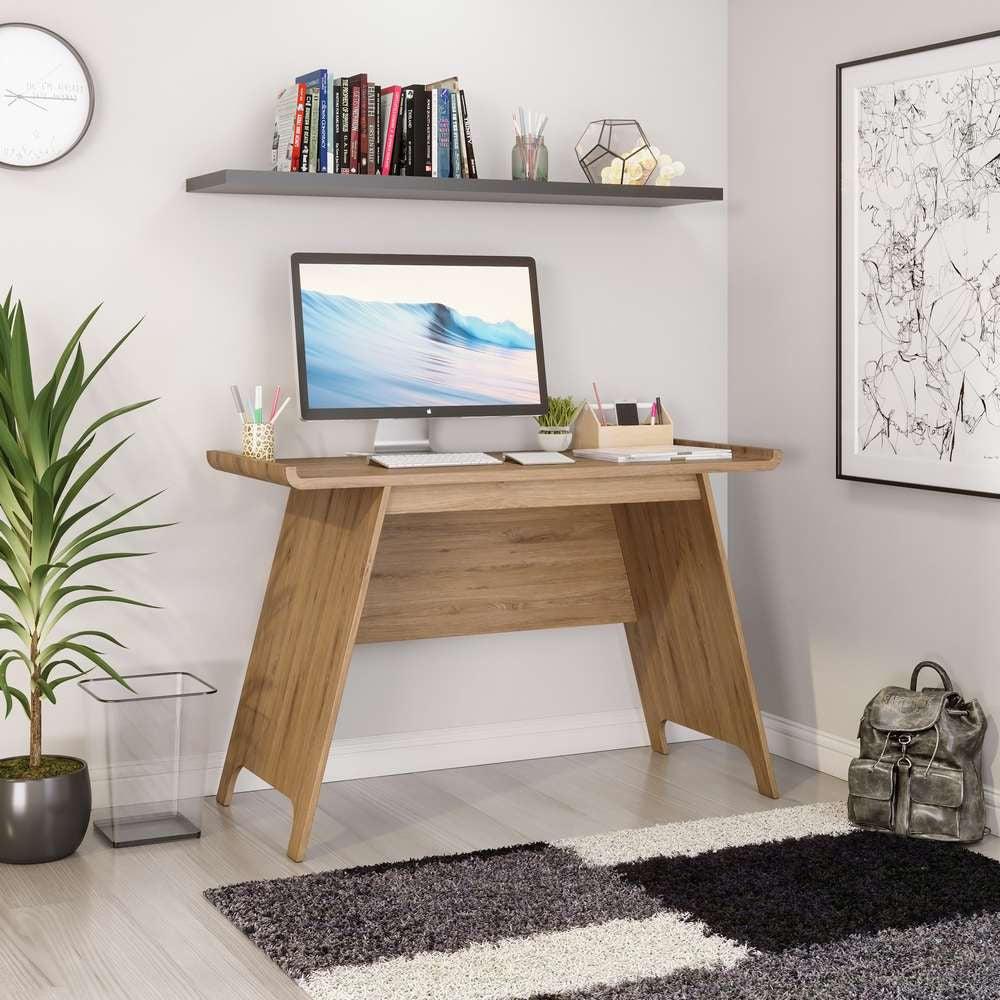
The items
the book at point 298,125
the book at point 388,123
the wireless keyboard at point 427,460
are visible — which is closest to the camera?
the wireless keyboard at point 427,460

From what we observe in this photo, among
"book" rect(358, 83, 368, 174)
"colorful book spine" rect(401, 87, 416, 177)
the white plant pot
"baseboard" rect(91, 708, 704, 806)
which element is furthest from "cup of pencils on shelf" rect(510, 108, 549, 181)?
"baseboard" rect(91, 708, 704, 806)

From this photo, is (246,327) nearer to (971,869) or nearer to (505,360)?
(505,360)

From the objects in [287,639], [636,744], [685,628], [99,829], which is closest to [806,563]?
[685,628]

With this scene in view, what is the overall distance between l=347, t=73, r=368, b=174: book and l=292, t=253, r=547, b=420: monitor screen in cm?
23

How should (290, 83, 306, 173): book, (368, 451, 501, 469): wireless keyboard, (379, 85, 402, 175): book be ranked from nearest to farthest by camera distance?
(368, 451, 501, 469): wireless keyboard < (290, 83, 306, 173): book < (379, 85, 402, 175): book

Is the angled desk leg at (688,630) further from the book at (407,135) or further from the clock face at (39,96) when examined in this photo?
the clock face at (39,96)

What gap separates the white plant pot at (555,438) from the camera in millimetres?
3711

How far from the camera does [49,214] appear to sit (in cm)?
334

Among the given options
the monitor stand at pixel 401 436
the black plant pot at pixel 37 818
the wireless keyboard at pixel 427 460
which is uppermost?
the monitor stand at pixel 401 436

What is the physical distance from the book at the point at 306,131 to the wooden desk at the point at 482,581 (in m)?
0.72

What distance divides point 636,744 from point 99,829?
1.57 m

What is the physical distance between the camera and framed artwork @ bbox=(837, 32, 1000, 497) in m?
3.26

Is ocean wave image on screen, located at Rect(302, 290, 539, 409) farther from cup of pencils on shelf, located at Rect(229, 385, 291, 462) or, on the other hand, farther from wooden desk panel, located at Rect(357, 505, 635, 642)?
wooden desk panel, located at Rect(357, 505, 635, 642)

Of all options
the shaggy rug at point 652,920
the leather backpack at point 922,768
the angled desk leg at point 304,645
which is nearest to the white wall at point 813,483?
the leather backpack at point 922,768
